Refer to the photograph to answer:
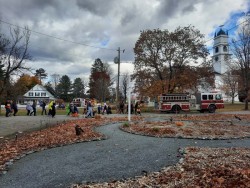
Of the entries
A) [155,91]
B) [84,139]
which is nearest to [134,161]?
[84,139]

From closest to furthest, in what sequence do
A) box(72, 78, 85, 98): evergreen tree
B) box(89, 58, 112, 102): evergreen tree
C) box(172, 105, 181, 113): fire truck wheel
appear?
box(172, 105, 181, 113): fire truck wheel < box(89, 58, 112, 102): evergreen tree < box(72, 78, 85, 98): evergreen tree

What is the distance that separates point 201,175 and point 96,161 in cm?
372

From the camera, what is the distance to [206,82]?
45.8m

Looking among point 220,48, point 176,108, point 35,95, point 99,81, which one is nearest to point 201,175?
point 176,108

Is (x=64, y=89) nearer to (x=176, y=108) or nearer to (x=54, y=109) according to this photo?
(x=176, y=108)

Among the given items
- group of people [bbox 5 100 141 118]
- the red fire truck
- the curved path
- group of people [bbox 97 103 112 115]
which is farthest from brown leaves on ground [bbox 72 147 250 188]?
the red fire truck

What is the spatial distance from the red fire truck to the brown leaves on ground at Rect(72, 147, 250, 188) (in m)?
30.8

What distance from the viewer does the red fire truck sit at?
3975cm

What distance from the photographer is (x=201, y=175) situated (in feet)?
22.0

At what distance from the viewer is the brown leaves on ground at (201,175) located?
602 centimetres

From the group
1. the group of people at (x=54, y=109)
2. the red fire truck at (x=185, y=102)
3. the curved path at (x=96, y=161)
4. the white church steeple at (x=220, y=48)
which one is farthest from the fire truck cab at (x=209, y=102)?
the white church steeple at (x=220, y=48)

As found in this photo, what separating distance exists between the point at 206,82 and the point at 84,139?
3580 centimetres

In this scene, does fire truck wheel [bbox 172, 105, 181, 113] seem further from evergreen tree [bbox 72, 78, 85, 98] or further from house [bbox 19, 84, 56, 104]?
evergreen tree [bbox 72, 78, 85, 98]

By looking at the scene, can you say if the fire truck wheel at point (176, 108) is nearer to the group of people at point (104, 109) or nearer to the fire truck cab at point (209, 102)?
the fire truck cab at point (209, 102)
